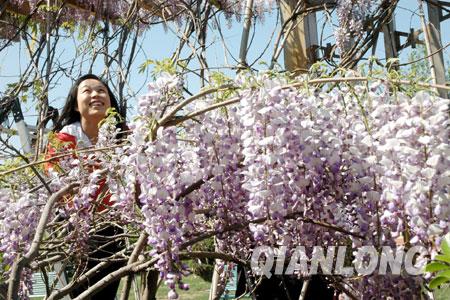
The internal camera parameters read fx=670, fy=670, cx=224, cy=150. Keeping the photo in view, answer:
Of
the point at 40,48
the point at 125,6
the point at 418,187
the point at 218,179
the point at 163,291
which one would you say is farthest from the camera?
the point at 163,291

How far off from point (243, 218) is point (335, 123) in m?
0.34

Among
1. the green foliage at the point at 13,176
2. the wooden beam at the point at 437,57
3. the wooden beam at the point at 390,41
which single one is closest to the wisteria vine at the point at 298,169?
the green foliage at the point at 13,176

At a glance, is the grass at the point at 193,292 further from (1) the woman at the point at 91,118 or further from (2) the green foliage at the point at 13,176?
(2) the green foliage at the point at 13,176

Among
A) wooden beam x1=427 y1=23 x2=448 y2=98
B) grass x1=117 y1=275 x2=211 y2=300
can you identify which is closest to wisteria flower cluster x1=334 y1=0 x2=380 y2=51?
wooden beam x1=427 y1=23 x2=448 y2=98

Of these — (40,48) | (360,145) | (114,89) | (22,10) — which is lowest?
(360,145)

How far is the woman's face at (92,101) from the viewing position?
2828 millimetres

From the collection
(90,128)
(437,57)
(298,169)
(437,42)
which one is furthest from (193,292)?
(298,169)

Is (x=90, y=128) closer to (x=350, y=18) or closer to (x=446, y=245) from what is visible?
(x=446, y=245)

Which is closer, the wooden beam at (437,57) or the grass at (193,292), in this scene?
the wooden beam at (437,57)

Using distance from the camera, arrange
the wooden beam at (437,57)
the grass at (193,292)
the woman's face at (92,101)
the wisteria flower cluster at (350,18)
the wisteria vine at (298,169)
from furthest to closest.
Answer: the grass at (193,292) < the wooden beam at (437,57) < the wisteria flower cluster at (350,18) < the woman's face at (92,101) < the wisteria vine at (298,169)

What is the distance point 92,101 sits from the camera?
9.30 feet

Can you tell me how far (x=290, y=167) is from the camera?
4.73ft

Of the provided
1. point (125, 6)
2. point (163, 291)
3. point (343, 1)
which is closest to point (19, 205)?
point (343, 1)

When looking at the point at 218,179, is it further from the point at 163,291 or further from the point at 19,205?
the point at 163,291
